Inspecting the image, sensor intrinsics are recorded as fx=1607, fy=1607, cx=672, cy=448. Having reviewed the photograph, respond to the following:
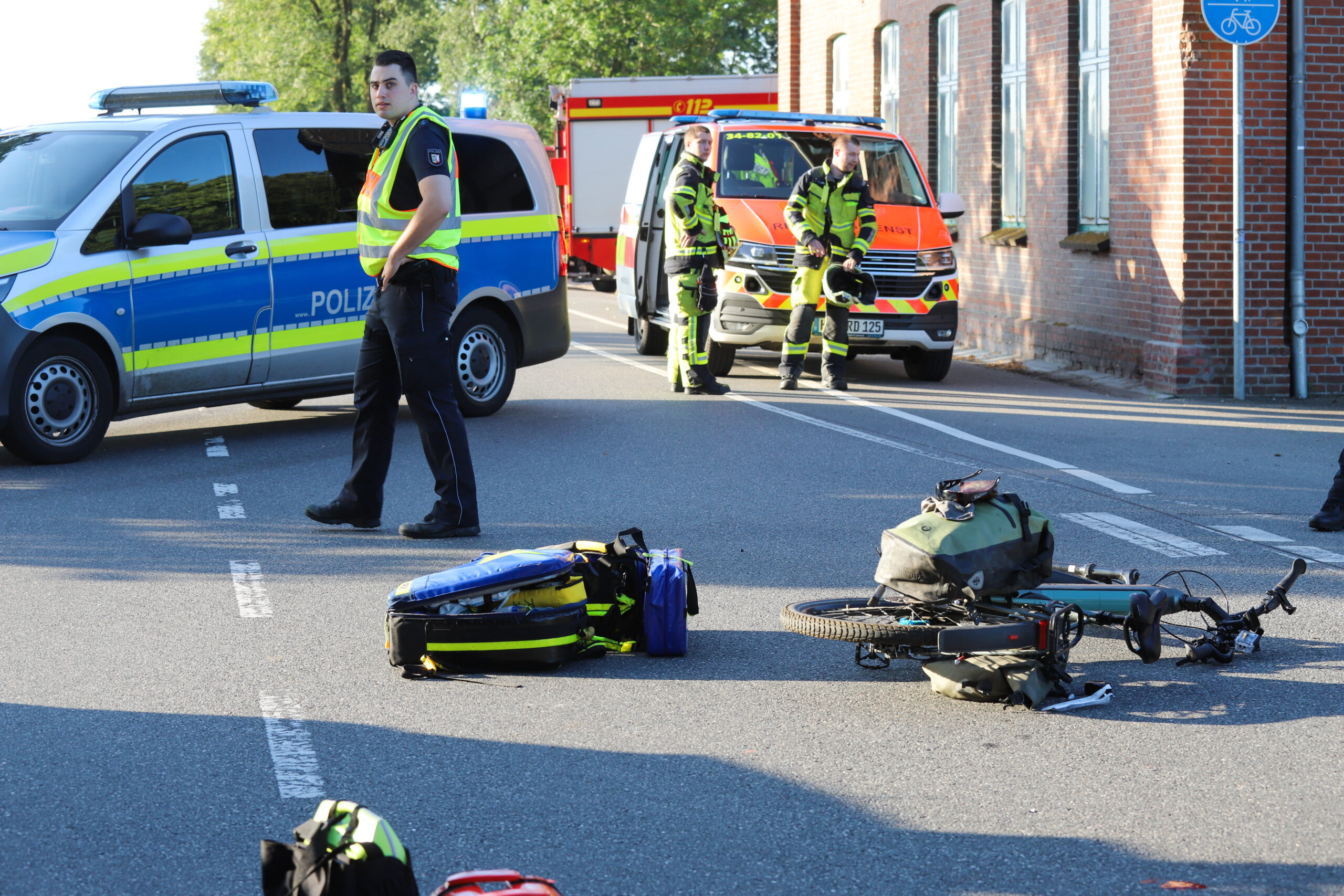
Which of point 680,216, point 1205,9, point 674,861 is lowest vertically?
point 674,861

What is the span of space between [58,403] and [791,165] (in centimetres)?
697

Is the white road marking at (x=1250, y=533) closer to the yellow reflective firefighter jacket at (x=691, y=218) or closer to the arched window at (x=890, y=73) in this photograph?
the yellow reflective firefighter jacket at (x=691, y=218)

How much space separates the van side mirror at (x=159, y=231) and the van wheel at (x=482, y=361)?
90.7 inches

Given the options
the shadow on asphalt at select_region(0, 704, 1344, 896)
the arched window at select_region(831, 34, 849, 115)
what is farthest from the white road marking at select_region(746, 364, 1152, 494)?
the arched window at select_region(831, 34, 849, 115)

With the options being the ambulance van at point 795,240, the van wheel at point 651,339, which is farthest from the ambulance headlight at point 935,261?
the van wheel at point 651,339

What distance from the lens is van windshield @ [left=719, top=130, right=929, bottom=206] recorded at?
45.7ft

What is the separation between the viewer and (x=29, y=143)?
10.1 m

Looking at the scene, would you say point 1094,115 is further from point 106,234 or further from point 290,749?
point 290,749

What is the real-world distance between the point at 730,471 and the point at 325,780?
16.9 ft

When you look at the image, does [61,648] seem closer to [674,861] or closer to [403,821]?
[403,821]

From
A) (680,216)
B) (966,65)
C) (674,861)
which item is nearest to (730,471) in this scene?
(680,216)

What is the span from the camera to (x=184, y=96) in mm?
11438

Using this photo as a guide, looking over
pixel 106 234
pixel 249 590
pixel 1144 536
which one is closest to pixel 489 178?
pixel 106 234

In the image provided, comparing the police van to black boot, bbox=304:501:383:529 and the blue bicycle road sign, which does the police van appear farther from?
the blue bicycle road sign
